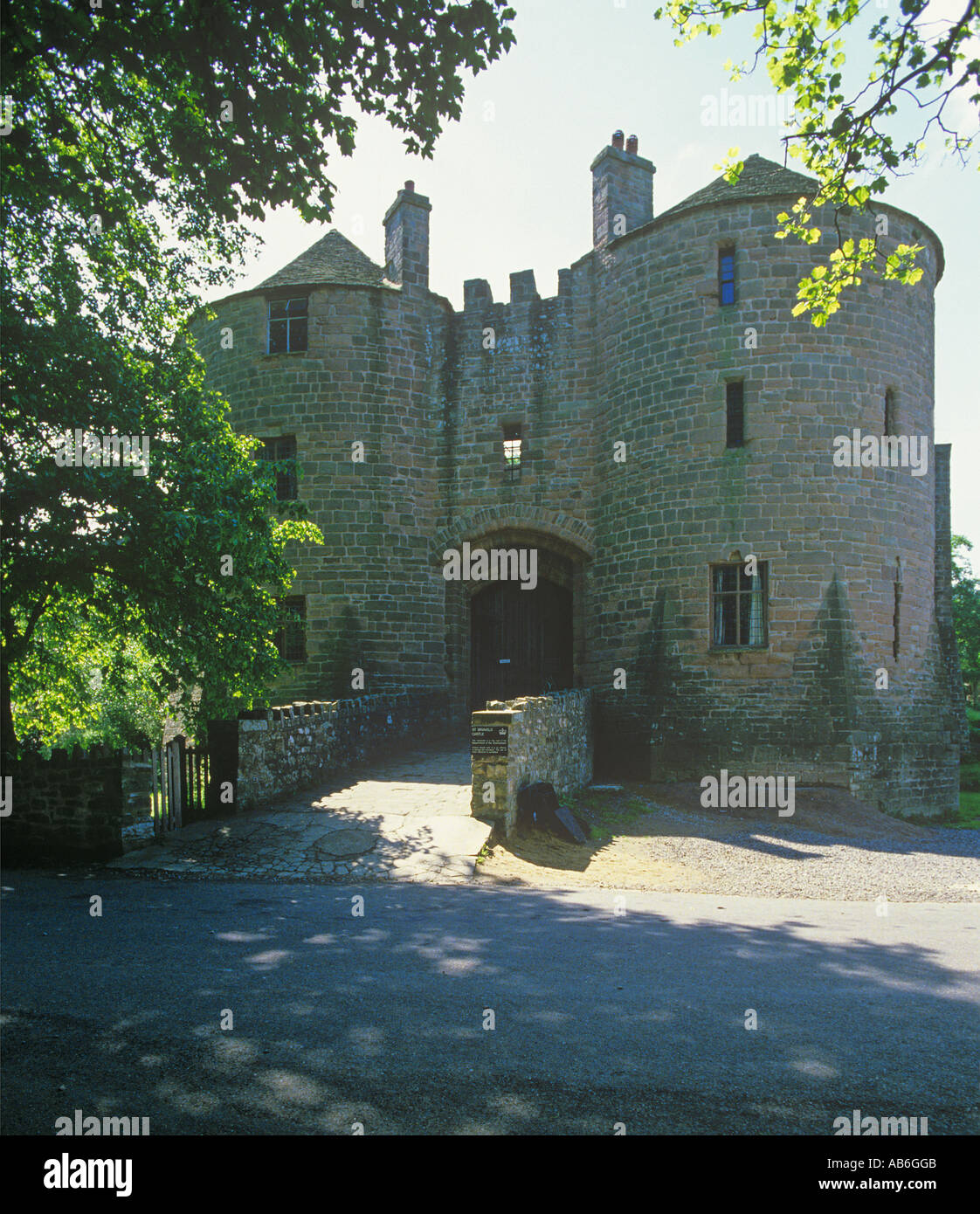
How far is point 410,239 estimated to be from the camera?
20062 mm

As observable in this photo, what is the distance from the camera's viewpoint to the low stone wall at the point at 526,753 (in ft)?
34.1

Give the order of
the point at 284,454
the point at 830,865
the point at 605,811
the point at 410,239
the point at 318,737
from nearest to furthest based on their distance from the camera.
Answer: the point at 830,865 < the point at 318,737 < the point at 605,811 < the point at 284,454 < the point at 410,239

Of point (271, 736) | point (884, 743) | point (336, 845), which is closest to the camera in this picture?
point (336, 845)

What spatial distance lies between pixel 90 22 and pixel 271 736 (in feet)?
27.0

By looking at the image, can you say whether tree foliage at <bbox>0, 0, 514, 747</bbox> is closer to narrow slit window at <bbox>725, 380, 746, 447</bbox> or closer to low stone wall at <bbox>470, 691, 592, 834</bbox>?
low stone wall at <bbox>470, 691, 592, 834</bbox>

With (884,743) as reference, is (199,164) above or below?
above

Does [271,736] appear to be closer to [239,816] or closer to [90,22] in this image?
[239,816]

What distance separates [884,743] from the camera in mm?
15422

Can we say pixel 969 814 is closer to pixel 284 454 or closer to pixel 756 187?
pixel 756 187

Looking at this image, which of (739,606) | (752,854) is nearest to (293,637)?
→ (739,606)

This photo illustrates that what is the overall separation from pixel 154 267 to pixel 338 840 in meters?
7.80

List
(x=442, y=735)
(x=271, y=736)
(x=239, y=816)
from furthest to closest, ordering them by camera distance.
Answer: (x=442, y=735) → (x=271, y=736) → (x=239, y=816)

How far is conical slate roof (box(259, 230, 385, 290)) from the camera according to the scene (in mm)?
19750
